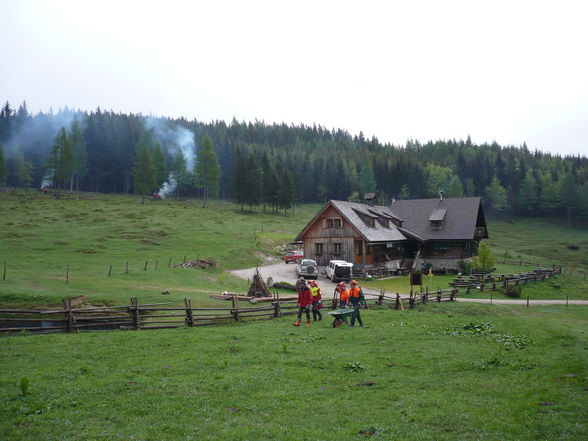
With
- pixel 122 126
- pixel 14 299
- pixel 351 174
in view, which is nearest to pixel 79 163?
pixel 122 126

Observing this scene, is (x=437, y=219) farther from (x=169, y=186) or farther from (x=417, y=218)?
(x=169, y=186)

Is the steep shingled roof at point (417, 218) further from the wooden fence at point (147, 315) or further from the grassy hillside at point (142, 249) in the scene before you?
the wooden fence at point (147, 315)

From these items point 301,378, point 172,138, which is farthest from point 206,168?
point 301,378

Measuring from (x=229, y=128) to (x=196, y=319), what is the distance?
185439 millimetres

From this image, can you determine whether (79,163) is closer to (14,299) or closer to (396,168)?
(396,168)

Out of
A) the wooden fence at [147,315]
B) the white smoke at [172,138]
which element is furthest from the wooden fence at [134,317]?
the white smoke at [172,138]

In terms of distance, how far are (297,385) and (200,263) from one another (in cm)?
3478

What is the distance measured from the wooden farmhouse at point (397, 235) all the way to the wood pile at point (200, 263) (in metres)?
11.7

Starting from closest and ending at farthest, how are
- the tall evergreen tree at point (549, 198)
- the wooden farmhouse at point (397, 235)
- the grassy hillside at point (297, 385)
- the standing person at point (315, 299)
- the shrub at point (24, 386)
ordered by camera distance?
the grassy hillside at point (297, 385)
the shrub at point (24, 386)
the standing person at point (315, 299)
the wooden farmhouse at point (397, 235)
the tall evergreen tree at point (549, 198)

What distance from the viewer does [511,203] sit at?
136m

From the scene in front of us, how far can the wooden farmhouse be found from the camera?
50156 mm

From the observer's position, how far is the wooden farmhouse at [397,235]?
5016 centimetres

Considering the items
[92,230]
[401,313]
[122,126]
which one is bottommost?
[401,313]

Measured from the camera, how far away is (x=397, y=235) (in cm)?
5419
